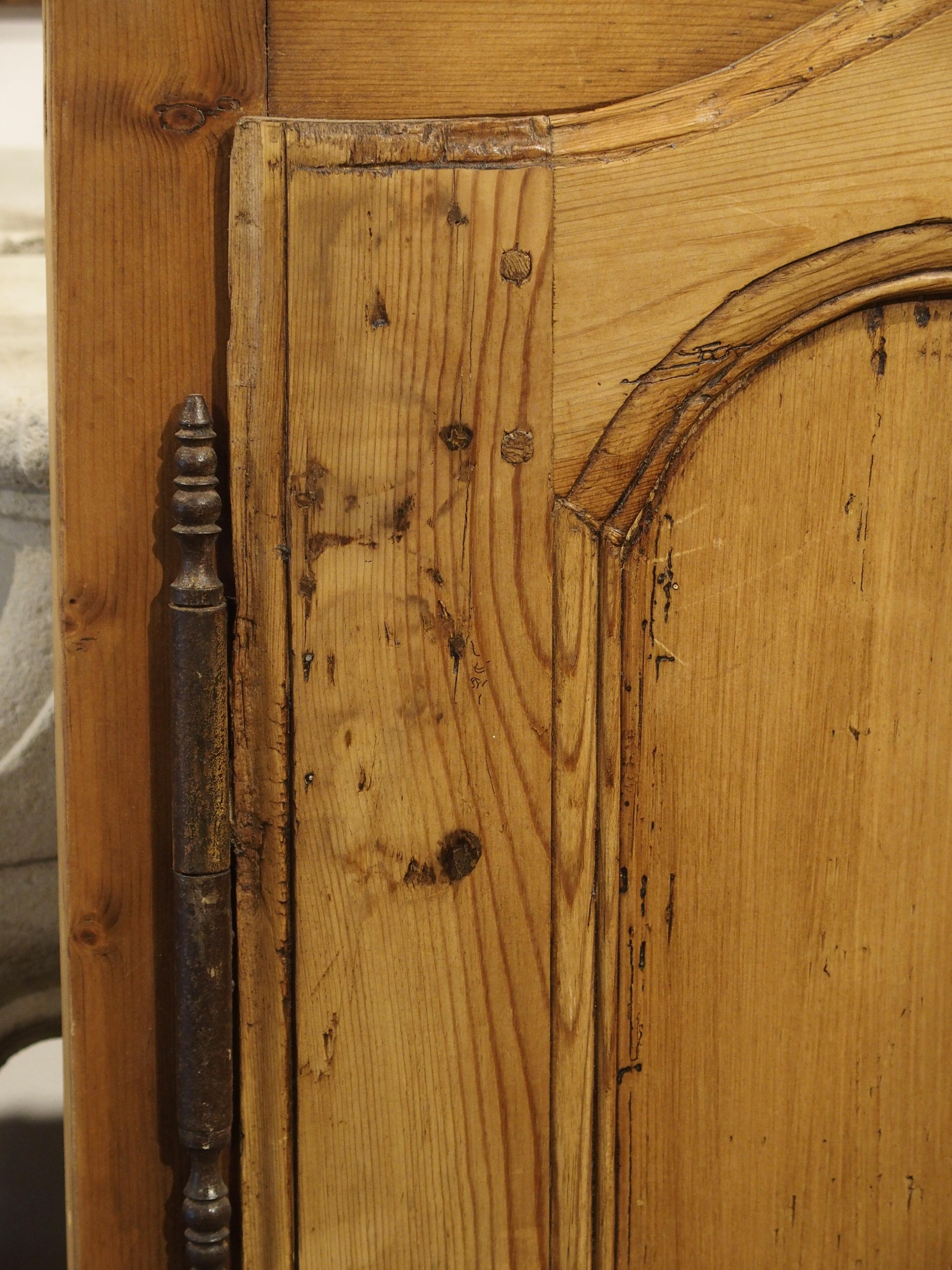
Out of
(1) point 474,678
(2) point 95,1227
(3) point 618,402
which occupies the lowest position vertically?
(2) point 95,1227

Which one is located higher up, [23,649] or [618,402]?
[618,402]

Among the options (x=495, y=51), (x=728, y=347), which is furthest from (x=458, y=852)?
(x=495, y=51)

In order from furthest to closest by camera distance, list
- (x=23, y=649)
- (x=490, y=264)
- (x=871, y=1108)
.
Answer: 1. (x=23, y=649)
2. (x=871, y=1108)
3. (x=490, y=264)

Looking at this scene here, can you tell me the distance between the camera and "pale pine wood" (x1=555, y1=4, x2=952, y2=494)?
50cm

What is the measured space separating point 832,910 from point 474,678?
25cm

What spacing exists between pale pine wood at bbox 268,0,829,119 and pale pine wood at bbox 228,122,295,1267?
42 mm

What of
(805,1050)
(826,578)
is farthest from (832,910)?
(826,578)

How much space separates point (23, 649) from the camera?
0.74 metres

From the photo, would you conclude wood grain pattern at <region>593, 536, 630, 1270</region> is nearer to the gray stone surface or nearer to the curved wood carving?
the curved wood carving

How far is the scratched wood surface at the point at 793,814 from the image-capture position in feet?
1.81

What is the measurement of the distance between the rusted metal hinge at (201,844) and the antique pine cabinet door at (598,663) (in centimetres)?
2

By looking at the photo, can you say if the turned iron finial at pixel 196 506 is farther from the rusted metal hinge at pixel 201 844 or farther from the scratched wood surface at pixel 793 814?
the scratched wood surface at pixel 793 814

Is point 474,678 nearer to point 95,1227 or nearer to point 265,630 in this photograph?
point 265,630

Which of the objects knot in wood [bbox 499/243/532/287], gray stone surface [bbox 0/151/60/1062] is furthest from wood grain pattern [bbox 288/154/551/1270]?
gray stone surface [bbox 0/151/60/1062]
